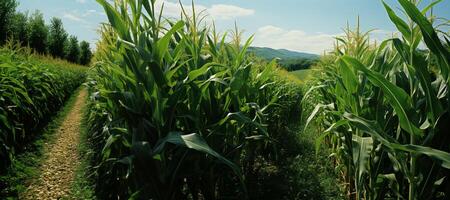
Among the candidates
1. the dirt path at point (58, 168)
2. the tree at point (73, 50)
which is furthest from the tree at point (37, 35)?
the dirt path at point (58, 168)

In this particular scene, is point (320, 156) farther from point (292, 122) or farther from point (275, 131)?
point (292, 122)

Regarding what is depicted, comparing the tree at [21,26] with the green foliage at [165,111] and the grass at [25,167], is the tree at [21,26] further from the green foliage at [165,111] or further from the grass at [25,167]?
the green foliage at [165,111]

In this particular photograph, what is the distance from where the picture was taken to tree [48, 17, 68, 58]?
39125 millimetres

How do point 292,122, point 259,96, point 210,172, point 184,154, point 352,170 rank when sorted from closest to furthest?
point 184,154 < point 210,172 < point 352,170 < point 259,96 < point 292,122

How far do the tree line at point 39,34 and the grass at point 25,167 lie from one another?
20.4 m

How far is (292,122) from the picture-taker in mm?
8688

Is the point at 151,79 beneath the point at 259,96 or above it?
above

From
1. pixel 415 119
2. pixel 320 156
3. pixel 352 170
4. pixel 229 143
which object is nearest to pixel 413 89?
pixel 415 119

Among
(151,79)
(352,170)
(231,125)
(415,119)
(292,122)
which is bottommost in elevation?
(292,122)

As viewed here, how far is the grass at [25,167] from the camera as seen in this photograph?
3831 millimetres

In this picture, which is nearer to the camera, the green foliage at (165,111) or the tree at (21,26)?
the green foliage at (165,111)

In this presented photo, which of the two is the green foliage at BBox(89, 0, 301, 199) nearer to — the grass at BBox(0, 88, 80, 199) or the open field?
the open field

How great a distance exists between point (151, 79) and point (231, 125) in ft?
2.67

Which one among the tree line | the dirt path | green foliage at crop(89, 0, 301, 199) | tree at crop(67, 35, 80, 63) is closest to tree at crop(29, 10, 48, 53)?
the tree line
